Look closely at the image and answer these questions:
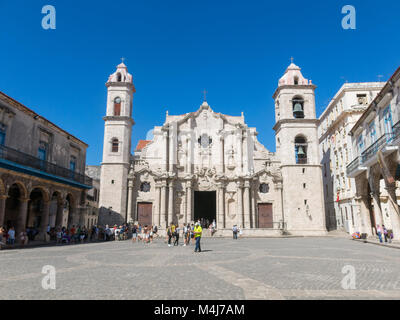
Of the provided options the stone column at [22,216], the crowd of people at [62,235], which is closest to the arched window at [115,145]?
the crowd of people at [62,235]

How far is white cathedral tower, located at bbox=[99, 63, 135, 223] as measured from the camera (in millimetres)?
32719

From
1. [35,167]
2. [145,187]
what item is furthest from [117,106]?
[35,167]

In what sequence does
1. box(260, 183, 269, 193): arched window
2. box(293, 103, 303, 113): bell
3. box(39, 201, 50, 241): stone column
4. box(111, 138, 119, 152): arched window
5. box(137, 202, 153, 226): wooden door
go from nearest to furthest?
box(39, 201, 50, 241): stone column
box(137, 202, 153, 226): wooden door
box(111, 138, 119, 152): arched window
box(260, 183, 269, 193): arched window
box(293, 103, 303, 113): bell

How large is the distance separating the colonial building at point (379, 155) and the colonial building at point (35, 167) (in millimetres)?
22115

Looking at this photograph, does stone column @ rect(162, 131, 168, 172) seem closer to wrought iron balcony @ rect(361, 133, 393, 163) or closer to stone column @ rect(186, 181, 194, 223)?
stone column @ rect(186, 181, 194, 223)

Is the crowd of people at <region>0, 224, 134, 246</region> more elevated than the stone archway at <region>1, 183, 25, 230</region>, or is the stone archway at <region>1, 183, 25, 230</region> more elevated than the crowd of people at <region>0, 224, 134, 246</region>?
the stone archway at <region>1, 183, 25, 230</region>

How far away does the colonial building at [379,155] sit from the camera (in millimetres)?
18391

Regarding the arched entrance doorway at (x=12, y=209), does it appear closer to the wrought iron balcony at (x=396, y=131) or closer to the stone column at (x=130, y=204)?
the stone column at (x=130, y=204)

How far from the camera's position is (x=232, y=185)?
115 feet

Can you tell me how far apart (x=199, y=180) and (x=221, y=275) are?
1071 inches

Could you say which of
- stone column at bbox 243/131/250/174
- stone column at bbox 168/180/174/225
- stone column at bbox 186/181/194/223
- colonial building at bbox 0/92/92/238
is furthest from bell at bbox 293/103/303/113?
colonial building at bbox 0/92/92/238

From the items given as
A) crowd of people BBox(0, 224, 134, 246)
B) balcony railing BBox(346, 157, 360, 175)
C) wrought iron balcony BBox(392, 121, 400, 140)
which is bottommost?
crowd of people BBox(0, 224, 134, 246)

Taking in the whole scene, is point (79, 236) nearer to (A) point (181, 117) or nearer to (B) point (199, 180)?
(B) point (199, 180)

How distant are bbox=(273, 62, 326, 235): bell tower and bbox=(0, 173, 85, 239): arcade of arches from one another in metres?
21.4
